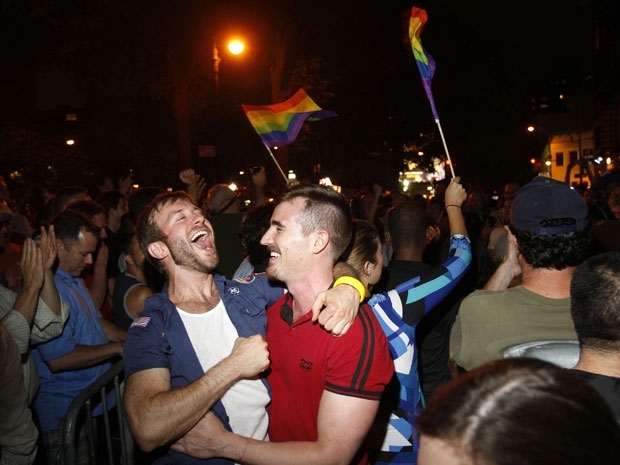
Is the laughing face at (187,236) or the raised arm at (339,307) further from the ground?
the laughing face at (187,236)

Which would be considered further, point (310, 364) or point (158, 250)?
point (158, 250)

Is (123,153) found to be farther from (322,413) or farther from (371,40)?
(322,413)

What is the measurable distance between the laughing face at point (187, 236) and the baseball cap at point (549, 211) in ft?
5.80

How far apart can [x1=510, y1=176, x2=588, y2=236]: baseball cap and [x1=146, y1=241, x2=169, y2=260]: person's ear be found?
2.03 metres

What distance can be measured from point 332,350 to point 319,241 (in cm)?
64

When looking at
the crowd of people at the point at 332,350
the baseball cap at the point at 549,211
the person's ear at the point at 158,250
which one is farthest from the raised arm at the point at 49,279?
the baseball cap at the point at 549,211

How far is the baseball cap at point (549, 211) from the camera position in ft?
9.79

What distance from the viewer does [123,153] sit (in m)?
33.0

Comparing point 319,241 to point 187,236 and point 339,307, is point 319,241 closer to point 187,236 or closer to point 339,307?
point 339,307

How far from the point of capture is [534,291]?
2.91 m

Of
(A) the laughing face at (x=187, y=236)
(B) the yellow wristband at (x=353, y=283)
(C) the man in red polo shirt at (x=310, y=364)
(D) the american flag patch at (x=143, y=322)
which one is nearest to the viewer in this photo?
(C) the man in red polo shirt at (x=310, y=364)

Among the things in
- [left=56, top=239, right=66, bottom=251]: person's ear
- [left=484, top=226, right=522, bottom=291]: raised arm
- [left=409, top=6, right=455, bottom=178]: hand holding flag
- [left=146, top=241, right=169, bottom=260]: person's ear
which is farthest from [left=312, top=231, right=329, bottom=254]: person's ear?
[left=56, top=239, right=66, bottom=251]: person's ear

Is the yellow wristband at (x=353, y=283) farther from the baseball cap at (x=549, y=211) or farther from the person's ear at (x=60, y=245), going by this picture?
the person's ear at (x=60, y=245)

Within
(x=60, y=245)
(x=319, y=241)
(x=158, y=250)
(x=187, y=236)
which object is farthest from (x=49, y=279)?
(x=319, y=241)
